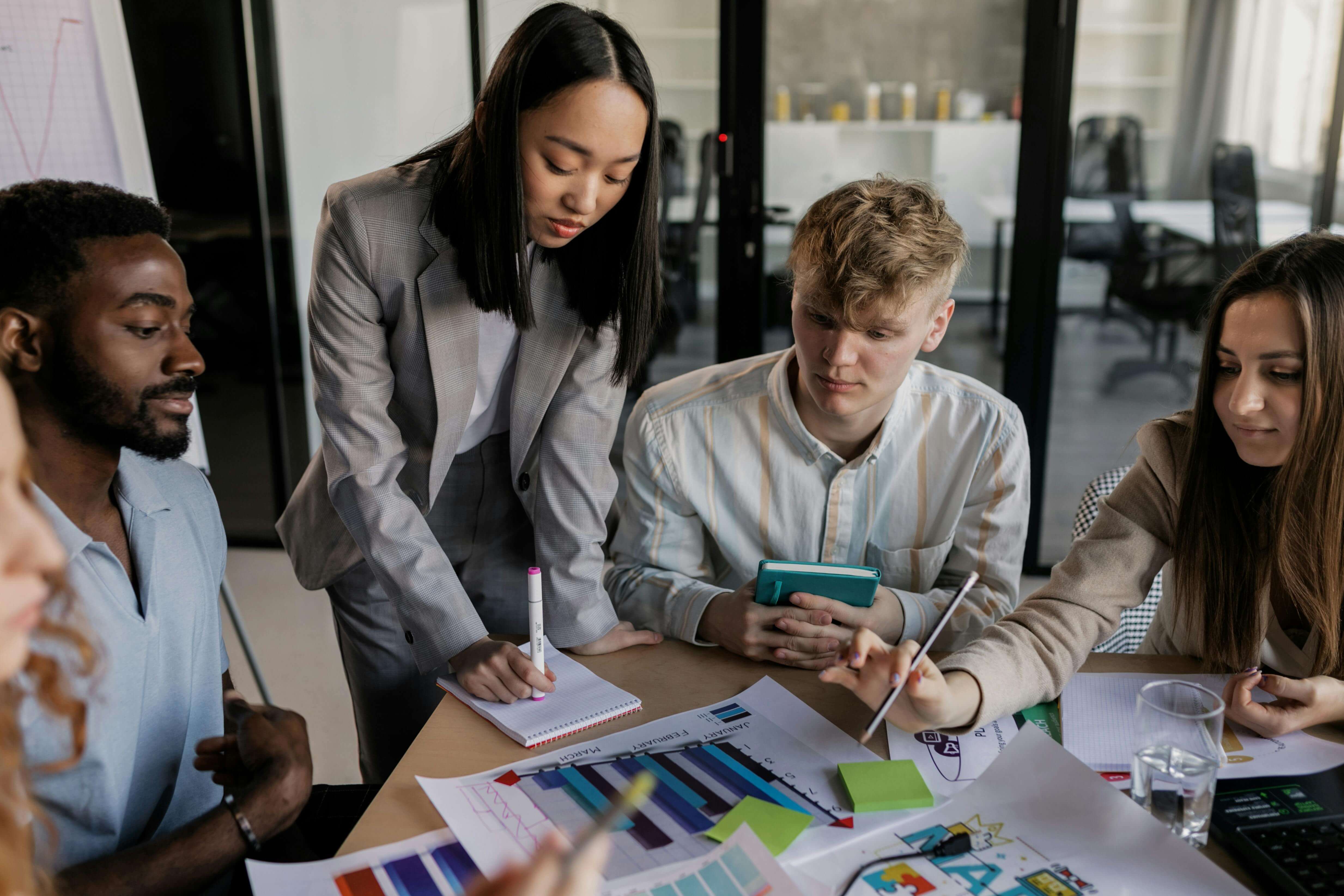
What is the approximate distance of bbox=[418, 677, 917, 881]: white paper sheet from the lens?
38.0 inches

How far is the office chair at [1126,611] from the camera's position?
1.68 metres

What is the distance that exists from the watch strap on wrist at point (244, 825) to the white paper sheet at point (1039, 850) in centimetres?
56

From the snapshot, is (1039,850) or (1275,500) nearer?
(1039,850)

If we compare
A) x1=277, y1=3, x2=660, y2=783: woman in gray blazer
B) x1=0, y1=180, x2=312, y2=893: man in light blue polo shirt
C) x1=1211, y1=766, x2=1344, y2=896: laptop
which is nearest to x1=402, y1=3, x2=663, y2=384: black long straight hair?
x1=277, y1=3, x2=660, y2=783: woman in gray blazer

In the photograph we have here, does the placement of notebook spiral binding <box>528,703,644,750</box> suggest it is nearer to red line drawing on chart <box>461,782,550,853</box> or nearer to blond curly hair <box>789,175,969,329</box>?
red line drawing on chart <box>461,782,550,853</box>

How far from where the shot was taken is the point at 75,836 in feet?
3.59

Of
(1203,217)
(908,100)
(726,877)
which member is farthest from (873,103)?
(726,877)

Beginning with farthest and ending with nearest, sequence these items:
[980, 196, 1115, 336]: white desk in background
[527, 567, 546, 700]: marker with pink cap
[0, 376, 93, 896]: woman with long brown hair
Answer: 1. [980, 196, 1115, 336]: white desk in background
2. [527, 567, 546, 700]: marker with pink cap
3. [0, 376, 93, 896]: woman with long brown hair

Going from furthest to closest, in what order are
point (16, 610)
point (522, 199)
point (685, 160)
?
point (685, 160)
point (522, 199)
point (16, 610)

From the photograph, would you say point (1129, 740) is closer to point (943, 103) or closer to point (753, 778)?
point (753, 778)

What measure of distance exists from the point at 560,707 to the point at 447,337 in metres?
0.57

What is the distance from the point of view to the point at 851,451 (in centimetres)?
166

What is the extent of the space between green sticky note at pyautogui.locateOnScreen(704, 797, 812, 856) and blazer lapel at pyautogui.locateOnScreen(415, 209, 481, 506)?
0.75m

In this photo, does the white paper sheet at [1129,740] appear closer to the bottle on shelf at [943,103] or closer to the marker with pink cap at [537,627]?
the marker with pink cap at [537,627]
